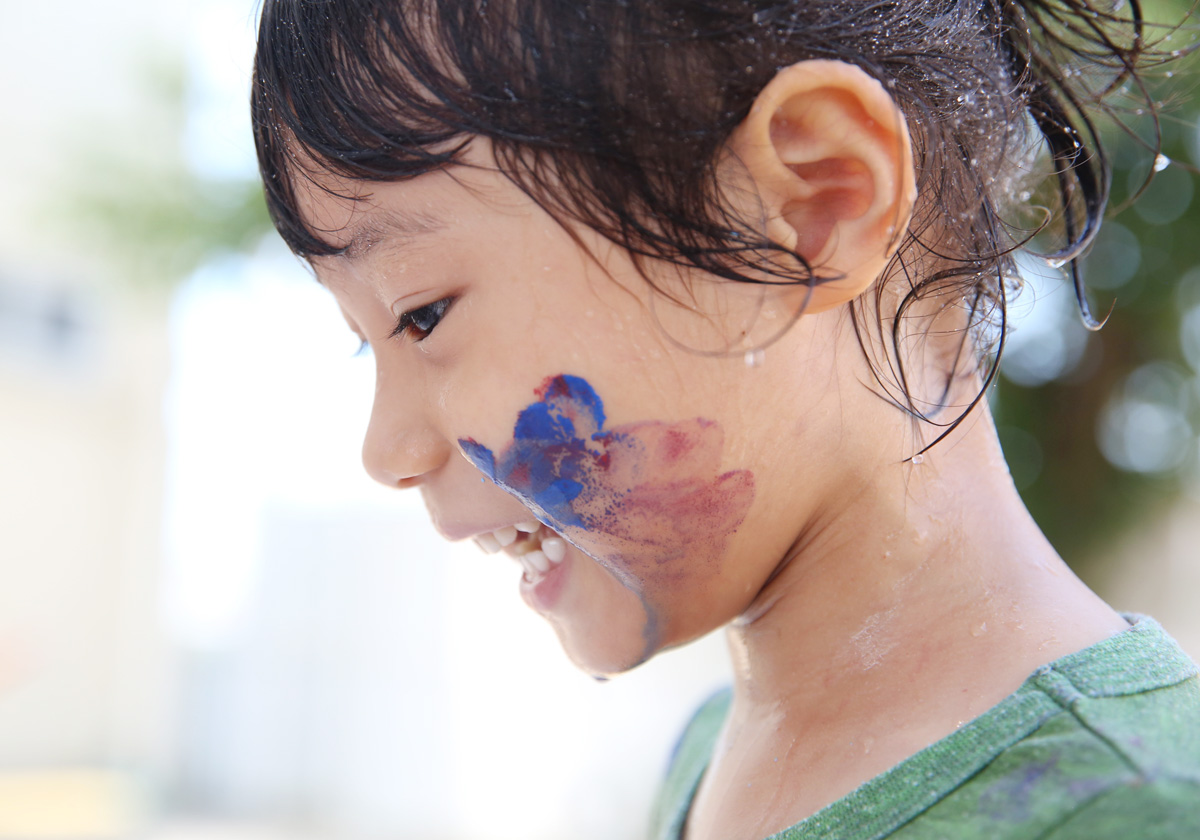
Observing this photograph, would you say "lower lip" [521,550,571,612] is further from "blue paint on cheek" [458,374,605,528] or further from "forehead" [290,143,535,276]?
"forehead" [290,143,535,276]

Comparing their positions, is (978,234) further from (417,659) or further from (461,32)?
(417,659)

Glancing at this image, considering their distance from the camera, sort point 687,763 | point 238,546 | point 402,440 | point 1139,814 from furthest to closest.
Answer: point 238,546 < point 687,763 < point 402,440 < point 1139,814

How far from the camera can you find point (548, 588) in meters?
0.77

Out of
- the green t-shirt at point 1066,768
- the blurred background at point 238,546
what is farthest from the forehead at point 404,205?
the blurred background at point 238,546

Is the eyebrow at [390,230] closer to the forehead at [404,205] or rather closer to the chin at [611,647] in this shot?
the forehead at [404,205]

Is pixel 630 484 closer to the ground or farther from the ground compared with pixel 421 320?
closer to the ground

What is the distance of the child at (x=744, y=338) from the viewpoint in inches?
22.6

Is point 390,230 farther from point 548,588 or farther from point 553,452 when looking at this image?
point 548,588

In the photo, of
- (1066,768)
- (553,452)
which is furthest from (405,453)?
(1066,768)

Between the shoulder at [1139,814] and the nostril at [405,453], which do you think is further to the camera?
the nostril at [405,453]

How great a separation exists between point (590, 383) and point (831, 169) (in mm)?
208

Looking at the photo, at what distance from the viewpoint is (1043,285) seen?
974 mm

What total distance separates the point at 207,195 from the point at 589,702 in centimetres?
241

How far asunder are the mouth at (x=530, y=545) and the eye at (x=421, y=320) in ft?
0.58
